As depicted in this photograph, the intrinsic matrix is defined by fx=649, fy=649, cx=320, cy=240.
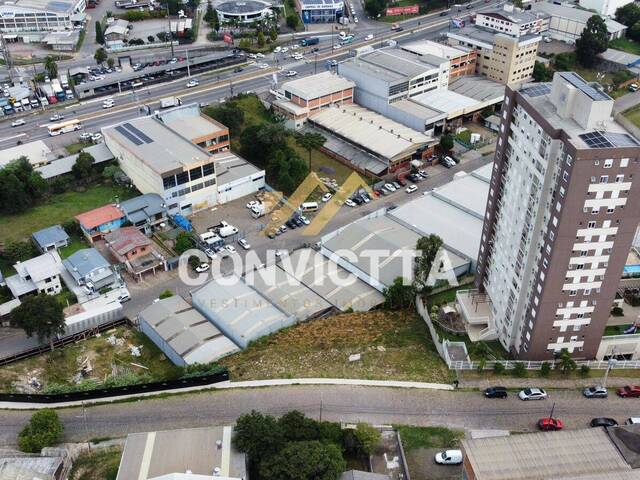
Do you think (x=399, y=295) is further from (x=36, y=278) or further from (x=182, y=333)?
(x=36, y=278)

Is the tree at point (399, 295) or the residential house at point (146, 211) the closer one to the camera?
the tree at point (399, 295)

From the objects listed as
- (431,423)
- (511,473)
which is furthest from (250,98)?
(511,473)

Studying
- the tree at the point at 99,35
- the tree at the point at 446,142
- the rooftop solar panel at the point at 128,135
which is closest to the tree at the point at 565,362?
the tree at the point at 446,142

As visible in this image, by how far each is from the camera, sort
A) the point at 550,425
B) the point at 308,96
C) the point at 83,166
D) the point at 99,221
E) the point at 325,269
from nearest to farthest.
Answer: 1. the point at 550,425
2. the point at 325,269
3. the point at 99,221
4. the point at 83,166
5. the point at 308,96

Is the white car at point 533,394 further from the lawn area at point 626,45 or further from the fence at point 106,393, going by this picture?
the lawn area at point 626,45

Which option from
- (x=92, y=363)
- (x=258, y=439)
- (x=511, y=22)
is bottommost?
(x=92, y=363)

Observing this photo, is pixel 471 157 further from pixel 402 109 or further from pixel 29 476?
pixel 29 476

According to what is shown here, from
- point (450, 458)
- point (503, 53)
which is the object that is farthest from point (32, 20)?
point (450, 458)
